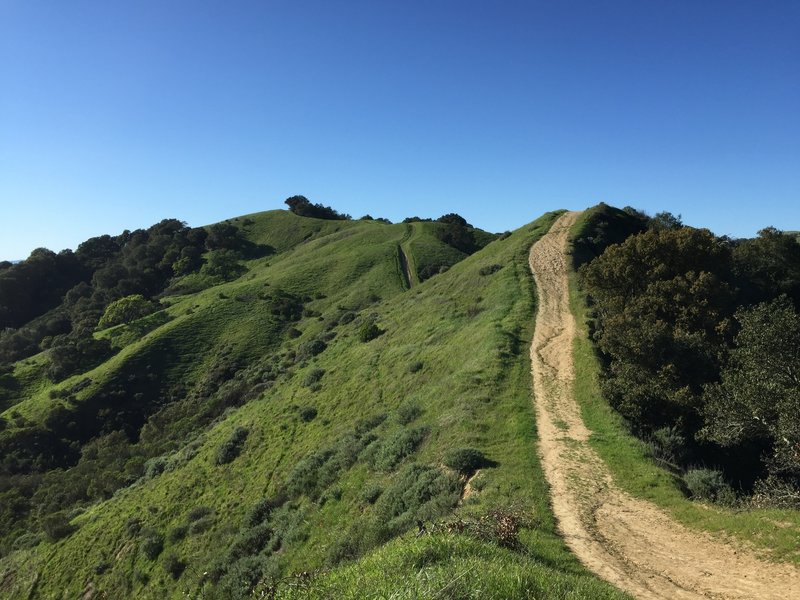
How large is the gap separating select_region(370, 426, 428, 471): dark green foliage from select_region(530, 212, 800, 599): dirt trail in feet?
17.9

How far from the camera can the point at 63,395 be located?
186 feet

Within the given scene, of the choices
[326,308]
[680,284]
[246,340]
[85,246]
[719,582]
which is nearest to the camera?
[719,582]

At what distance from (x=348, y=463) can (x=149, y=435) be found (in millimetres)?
36382

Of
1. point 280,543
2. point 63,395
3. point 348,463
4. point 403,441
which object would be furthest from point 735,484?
point 63,395

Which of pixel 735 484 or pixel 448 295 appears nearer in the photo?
pixel 735 484

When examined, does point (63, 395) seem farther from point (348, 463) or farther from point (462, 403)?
point (462, 403)

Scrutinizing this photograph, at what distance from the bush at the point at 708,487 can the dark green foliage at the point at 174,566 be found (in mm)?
22280

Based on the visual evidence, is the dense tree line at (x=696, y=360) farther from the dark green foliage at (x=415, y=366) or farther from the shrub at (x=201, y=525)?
the shrub at (x=201, y=525)

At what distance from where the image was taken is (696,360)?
22.8 meters

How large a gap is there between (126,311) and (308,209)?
230ft

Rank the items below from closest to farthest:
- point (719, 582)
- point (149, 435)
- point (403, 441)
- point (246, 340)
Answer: point (719, 582) → point (403, 441) → point (149, 435) → point (246, 340)

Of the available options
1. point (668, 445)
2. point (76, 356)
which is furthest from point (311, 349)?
point (76, 356)

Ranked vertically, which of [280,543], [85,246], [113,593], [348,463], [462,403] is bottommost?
[113,593]

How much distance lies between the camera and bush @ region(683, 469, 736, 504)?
14016 millimetres
